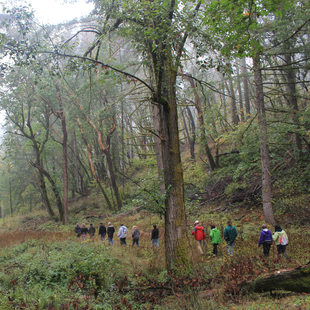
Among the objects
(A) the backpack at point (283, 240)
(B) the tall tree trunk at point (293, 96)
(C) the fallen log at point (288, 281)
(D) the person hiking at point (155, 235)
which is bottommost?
(D) the person hiking at point (155, 235)

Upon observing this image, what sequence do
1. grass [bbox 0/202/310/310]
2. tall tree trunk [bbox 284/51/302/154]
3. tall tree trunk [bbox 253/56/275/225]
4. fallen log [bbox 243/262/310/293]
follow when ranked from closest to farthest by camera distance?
fallen log [bbox 243/262/310/293] → grass [bbox 0/202/310/310] → tall tree trunk [bbox 253/56/275/225] → tall tree trunk [bbox 284/51/302/154]

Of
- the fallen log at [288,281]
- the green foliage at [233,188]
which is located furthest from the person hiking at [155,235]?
the fallen log at [288,281]

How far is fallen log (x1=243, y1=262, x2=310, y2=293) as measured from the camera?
5309 mm

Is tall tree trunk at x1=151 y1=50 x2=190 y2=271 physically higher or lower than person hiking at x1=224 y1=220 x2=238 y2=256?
higher

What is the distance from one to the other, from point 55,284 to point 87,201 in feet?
78.6

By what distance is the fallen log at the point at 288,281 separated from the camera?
Result: 531 centimetres

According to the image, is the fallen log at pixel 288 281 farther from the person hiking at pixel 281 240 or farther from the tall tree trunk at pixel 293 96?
the tall tree trunk at pixel 293 96

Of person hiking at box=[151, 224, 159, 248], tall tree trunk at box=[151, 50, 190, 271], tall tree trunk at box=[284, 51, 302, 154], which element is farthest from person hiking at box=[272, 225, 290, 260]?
tall tree trunk at box=[284, 51, 302, 154]

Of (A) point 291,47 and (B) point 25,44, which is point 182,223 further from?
(A) point 291,47

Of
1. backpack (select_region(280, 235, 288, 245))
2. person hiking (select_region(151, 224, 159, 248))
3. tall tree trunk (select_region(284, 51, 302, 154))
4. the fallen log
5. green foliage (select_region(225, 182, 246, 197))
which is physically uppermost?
tall tree trunk (select_region(284, 51, 302, 154))

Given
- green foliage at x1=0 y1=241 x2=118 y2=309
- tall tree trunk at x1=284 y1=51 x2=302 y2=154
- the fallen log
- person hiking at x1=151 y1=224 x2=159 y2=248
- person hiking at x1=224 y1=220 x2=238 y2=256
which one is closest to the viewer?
the fallen log

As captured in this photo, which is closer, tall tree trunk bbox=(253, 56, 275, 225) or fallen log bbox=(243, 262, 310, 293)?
fallen log bbox=(243, 262, 310, 293)

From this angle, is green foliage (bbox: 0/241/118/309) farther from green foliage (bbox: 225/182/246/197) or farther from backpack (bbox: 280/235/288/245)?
green foliage (bbox: 225/182/246/197)

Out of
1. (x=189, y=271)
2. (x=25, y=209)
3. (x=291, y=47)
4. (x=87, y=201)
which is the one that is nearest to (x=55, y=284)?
(x=189, y=271)
